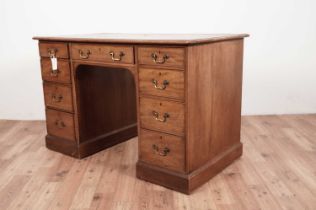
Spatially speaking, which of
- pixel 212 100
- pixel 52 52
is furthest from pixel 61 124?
pixel 212 100

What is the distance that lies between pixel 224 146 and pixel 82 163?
0.98 meters

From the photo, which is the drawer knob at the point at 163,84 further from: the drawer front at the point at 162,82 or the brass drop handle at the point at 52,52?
the brass drop handle at the point at 52,52

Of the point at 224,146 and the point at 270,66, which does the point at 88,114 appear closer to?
the point at 224,146

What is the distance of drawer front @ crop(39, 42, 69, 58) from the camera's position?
104 inches

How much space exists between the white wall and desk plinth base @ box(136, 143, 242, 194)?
1.49m

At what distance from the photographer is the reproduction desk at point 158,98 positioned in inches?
83.9

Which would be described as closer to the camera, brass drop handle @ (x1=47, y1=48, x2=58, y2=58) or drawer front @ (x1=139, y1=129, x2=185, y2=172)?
drawer front @ (x1=139, y1=129, x2=185, y2=172)

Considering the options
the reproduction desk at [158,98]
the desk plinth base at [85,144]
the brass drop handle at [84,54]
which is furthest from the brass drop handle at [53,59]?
the desk plinth base at [85,144]

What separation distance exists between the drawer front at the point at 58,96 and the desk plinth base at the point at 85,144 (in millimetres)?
259

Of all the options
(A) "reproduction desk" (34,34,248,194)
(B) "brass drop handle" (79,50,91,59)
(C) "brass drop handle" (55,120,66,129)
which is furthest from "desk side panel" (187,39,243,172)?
(C) "brass drop handle" (55,120,66,129)

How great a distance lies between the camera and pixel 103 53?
2.41 m

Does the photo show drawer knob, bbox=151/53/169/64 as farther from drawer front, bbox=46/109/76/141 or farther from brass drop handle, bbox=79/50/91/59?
drawer front, bbox=46/109/76/141

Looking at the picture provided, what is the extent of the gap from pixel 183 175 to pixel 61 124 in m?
1.10

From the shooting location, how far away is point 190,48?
79.9 inches
